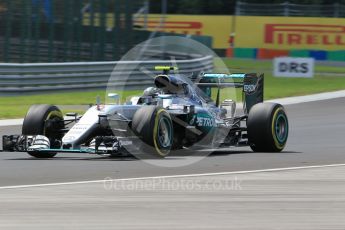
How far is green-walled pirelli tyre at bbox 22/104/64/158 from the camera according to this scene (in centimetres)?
1394

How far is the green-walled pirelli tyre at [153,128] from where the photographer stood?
42.8ft

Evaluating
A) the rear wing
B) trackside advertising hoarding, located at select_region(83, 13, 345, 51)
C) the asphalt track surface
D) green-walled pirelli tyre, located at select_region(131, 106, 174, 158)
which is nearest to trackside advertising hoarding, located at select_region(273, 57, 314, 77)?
trackside advertising hoarding, located at select_region(83, 13, 345, 51)

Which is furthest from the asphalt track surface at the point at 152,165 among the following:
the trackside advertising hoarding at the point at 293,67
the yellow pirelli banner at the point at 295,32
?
the yellow pirelli banner at the point at 295,32

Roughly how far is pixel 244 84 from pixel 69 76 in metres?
14.5

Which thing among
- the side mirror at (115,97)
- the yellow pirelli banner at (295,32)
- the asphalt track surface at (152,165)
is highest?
the yellow pirelli banner at (295,32)

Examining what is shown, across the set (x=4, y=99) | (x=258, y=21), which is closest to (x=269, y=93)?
(x=4, y=99)

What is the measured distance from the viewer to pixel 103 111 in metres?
13.6

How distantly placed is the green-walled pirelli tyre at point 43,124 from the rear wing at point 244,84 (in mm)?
2453

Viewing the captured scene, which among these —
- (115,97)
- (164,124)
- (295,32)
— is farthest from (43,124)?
(295,32)

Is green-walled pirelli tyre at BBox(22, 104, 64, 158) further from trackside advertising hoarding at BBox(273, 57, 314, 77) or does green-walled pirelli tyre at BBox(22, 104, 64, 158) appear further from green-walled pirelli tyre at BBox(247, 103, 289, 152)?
trackside advertising hoarding at BBox(273, 57, 314, 77)

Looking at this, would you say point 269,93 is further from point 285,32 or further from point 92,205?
point 92,205

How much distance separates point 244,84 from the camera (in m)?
15.5

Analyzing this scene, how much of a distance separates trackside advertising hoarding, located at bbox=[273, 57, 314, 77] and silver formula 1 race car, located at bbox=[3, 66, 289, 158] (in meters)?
21.6

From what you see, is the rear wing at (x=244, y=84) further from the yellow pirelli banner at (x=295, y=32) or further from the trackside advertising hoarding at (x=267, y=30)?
the yellow pirelli banner at (x=295, y=32)
